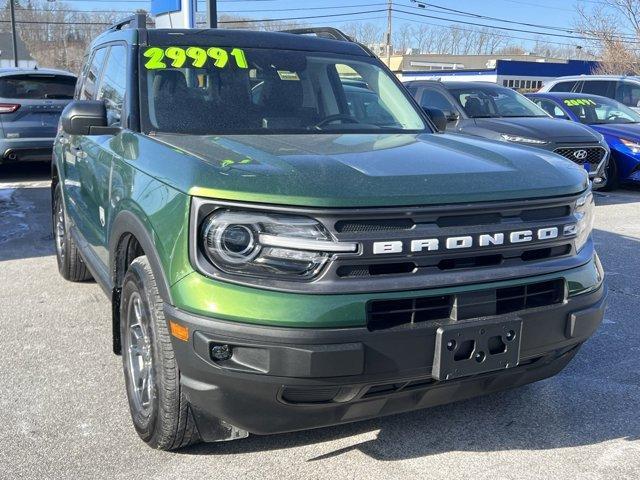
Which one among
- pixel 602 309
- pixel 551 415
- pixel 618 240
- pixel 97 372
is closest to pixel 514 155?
pixel 602 309

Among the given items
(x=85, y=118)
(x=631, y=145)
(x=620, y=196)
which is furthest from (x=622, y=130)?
(x=85, y=118)

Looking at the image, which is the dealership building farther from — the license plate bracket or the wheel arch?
the license plate bracket

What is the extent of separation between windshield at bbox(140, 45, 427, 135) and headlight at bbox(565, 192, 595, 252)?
4.16 feet

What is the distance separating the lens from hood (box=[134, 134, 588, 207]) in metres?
2.41

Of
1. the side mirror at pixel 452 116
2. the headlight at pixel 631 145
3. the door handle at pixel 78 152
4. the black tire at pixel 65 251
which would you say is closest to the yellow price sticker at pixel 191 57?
the door handle at pixel 78 152

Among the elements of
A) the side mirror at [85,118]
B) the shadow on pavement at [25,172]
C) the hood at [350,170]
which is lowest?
the shadow on pavement at [25,172]

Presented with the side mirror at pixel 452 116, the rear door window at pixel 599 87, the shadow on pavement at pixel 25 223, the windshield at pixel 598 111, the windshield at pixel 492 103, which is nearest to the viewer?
the shadow on pavement at pixel 25 223

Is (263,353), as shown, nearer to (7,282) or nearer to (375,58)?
(375,58)

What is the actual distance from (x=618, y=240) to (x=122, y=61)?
5.53m

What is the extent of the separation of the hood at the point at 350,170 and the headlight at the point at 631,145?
806 cm

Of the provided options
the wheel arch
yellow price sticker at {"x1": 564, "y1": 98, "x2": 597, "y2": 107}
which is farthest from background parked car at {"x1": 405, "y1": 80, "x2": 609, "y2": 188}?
the wheel arch

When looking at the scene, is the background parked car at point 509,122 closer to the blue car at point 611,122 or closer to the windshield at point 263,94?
the blue car at point 611,122

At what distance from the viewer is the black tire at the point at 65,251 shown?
5.21 meters

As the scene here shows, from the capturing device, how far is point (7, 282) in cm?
552
